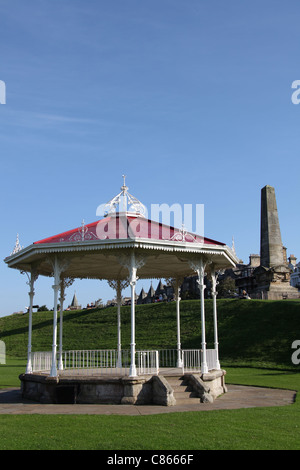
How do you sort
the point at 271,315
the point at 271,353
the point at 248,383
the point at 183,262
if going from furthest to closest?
the point at 271,315 → the point at 271,353 → the point at 248,383 → the point at 183,262

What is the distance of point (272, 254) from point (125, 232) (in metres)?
36.4

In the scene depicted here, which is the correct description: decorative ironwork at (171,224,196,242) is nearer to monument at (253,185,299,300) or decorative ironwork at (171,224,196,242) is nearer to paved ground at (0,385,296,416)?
paved ground at (0,385,296,416)

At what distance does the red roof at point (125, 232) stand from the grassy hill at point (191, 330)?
20.0 m

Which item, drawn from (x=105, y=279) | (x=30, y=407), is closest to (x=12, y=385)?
(x=105, y=279)

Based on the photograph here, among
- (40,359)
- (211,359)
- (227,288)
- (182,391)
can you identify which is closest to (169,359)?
(211,359)

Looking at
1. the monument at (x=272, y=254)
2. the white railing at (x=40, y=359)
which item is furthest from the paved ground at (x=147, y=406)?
the monument at (x=272, y=254)

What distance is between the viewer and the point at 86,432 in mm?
10500

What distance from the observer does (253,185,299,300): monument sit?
50.6 metres

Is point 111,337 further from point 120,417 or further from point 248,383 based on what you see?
point 120,417

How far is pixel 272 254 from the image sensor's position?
50594 mm

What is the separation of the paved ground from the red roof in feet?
18.5

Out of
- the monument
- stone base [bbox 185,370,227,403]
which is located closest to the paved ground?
stone base [bbox 185,370,227,403]

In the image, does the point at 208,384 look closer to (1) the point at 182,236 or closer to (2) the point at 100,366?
(1) the point at 182,236
